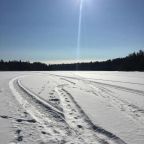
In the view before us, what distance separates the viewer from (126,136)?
555cm

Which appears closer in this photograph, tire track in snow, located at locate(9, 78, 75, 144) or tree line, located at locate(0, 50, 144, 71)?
tire track in snow, located at locate(9, 78, 75, 144)

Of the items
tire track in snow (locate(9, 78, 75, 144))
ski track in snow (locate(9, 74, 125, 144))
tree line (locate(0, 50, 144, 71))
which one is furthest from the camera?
tree line (locate(0, 50, 144, 71))

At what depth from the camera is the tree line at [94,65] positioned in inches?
3041

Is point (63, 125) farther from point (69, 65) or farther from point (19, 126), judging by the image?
point (69, 65)

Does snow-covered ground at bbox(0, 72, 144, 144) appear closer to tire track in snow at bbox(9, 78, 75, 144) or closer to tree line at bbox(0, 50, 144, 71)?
tire track in snow at bbox(9, 78, 75, 144)

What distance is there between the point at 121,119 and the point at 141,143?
2088mm

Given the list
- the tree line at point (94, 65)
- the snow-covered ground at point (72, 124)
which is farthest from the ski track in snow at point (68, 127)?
the tree line at point (94, 65)

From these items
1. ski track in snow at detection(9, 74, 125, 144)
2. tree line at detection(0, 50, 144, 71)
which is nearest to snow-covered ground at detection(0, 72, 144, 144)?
ski track in snow at detection(9, 74, 125, 144)

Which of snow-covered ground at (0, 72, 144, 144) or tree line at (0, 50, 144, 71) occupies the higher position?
tree line at (0, 50, 144, 71)

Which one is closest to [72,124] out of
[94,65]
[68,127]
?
[68,127]

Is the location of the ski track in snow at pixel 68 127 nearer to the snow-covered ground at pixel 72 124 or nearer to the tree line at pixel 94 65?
the snow-covered ground at pixel 72 124

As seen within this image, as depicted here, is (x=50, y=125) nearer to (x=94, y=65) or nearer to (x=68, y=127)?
(x=68, y=127)

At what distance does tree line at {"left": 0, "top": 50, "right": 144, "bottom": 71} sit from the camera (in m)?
77.2

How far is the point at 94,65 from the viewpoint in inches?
4227
